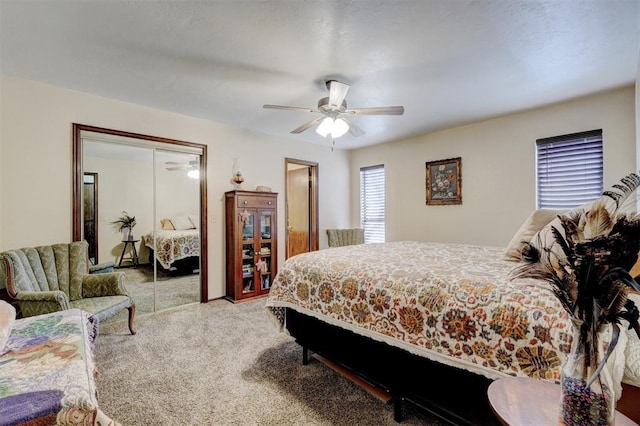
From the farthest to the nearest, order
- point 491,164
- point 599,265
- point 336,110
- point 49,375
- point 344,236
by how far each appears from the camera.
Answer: point 344,236 → point 491,164 → point 336,110 → point 49,375 → point 599,265

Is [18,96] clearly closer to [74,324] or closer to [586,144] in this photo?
[74,324]

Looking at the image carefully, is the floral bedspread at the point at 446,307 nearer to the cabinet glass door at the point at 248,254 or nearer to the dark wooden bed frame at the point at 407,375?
the dark wooden bed frame at the point at 407,375

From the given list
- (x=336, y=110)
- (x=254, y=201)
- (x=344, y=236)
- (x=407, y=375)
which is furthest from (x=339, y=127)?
(x=344, y=236)

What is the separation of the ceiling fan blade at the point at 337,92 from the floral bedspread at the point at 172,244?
8.35 ft

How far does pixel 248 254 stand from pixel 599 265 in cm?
382

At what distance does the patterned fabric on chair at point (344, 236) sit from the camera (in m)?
5.08

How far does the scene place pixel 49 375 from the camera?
3.83ft

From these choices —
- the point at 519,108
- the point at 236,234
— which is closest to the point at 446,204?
the point at 519,108

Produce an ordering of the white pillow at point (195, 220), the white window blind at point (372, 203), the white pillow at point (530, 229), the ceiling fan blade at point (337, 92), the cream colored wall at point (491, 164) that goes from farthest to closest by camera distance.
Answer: the white window blind at point (372, 203), the white pillow at point (195, 220), the cream colored wall at point (491, 164), the ceiling fan blade at point (337, 92), the white pillow at point (530, 229)

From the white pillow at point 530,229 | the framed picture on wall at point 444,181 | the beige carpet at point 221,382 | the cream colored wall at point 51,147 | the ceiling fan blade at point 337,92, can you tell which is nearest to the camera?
the beige carpet at point 221,382

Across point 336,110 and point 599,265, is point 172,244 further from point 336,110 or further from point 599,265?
point 599,265

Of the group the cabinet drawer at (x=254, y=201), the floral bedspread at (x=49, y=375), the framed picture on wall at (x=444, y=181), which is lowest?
the floral bedspread at (x=49, y=375)

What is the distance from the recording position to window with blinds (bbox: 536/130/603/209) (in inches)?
120

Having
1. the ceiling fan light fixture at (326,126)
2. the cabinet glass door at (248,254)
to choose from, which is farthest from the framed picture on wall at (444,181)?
the cabinet glass door at (248,254)
